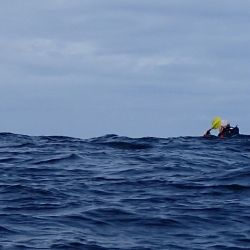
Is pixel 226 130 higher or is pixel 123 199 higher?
pixel 226 130

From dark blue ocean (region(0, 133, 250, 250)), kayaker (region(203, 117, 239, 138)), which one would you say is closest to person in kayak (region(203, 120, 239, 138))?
kayaker (region(203, 117, 239, 138))

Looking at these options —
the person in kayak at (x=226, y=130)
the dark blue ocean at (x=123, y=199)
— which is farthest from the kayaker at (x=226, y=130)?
Answer: the dark blue ocean at (x=123, y=199)

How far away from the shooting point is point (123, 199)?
16484mm

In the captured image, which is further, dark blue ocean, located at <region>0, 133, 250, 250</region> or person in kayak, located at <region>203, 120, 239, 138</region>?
person in kayak, located at <region>203, 120, 239, 138</region>

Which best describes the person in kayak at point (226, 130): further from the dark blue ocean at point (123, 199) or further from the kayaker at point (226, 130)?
the dark blue ocean at point (123, 199)

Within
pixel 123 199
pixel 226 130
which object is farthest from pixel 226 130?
pixel 123 199

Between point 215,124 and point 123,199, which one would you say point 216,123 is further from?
point 123,199

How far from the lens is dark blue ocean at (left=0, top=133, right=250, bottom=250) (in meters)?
13.2

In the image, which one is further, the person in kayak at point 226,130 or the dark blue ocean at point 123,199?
the person in kayak at point 226,130

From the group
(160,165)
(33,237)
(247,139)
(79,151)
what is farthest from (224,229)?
(247,139)

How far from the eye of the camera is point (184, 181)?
745 inches

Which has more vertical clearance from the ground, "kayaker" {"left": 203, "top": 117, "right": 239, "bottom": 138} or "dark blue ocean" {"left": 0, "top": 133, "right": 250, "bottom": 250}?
"kayaker" {"left": 203, "top": 117, "right": 239, "bottom": 138}

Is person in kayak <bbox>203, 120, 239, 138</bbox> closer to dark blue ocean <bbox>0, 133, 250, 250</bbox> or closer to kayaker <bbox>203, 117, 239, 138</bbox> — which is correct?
kayaker <bbox>203, 117, 239, 138</bbox>

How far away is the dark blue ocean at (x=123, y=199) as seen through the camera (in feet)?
43.5
